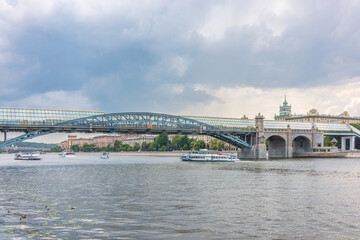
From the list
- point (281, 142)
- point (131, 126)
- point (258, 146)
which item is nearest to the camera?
point (131, 126)

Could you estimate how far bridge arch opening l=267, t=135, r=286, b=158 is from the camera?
10688cm

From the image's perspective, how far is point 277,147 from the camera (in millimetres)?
108812

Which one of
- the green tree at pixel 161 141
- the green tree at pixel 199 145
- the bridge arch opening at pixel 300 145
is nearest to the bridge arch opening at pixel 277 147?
the bridge arch opening at pixel 300 145

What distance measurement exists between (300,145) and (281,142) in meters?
8.20

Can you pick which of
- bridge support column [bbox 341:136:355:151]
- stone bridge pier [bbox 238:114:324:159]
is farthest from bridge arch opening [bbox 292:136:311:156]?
bridge support column [bbox 341:136:355:151]

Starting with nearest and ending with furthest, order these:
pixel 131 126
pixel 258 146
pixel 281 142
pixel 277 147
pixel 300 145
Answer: pixel 131 126
pixel 258 146
pixel 281 142
pixel 277 147
pixel 300 145

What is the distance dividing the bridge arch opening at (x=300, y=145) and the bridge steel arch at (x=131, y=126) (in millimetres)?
21711

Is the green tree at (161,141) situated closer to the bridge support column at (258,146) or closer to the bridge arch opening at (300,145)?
the bridge arch opening at (300,145)

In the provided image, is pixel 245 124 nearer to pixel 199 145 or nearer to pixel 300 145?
pixel 300 145

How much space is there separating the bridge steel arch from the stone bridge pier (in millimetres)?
3636

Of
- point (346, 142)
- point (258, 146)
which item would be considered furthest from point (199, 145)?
point (258, 146)

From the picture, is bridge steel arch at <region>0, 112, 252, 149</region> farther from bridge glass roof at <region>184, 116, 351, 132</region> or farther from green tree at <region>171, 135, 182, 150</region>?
green tree at <region>171, 135, 182, 150</region>

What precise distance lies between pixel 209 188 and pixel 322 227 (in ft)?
44.9

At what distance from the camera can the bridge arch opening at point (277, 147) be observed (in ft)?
351
